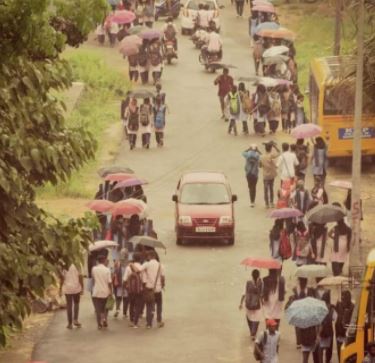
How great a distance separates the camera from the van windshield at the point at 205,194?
1491 inches

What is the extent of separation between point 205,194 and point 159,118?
926 cm

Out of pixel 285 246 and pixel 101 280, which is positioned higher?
pixel 101 280

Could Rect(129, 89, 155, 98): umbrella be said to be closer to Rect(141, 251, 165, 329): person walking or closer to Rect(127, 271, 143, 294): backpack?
Rect(141, 251, 165, 329): person walking

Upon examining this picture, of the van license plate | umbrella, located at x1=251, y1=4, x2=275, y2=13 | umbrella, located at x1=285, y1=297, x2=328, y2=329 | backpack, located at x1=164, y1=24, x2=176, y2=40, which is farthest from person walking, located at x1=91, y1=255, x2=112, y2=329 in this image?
umbrella, located at x1=251, y1=4, x2=275, y2=13

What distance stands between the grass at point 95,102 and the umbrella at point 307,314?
15759mm

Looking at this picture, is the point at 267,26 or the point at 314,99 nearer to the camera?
the point at 314,99

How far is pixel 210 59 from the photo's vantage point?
57.2 m

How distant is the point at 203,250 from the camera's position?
37312 mm

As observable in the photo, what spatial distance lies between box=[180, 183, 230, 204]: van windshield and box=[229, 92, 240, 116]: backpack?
939 centimetres

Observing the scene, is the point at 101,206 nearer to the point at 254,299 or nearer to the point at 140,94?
the point at 254,299

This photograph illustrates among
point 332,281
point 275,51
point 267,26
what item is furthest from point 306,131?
point 267,26

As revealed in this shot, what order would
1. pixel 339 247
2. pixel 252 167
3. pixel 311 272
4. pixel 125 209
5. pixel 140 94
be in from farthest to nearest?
pixel 140 94 < pixel 252 167 < pixel 125 209 < pixel 339 247 < pixel 311 272

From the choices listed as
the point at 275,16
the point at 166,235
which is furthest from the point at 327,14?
the point at 166,235

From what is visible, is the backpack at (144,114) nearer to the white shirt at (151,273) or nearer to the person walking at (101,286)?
the person walking at (101,286)
